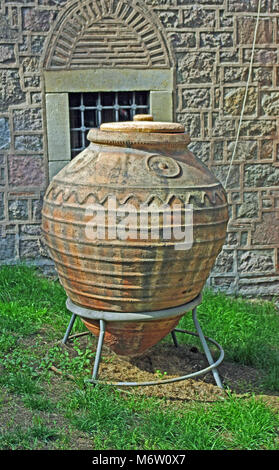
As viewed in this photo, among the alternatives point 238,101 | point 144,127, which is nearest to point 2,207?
point 238,101

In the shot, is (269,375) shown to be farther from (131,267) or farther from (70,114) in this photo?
(70,114)

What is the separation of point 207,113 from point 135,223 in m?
3.19

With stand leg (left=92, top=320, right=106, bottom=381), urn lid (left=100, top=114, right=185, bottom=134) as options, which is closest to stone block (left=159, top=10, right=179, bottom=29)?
urn lid (left=100, top=114, right=185, bottom=134)

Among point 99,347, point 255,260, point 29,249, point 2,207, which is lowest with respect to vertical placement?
point 255,260

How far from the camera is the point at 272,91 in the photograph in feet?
20.7

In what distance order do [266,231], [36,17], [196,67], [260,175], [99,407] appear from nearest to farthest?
[99,407], [36,17], [196,67], [260,175], [266,231]

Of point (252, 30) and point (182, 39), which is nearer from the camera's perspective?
point (182, 39)

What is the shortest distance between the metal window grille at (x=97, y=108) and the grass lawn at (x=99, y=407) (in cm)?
219

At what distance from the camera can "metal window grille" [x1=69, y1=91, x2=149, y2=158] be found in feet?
19.9

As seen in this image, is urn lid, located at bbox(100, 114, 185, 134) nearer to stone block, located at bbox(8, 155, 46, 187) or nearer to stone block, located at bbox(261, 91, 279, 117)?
stone block, located at bbox(8, 155, 46, 187)

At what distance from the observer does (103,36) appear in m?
5.81

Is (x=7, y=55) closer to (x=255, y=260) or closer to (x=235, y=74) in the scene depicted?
(x=235, y=74)

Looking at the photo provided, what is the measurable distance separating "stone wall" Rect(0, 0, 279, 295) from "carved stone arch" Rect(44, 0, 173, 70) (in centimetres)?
4

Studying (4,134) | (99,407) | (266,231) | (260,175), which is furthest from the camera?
(266,231)
